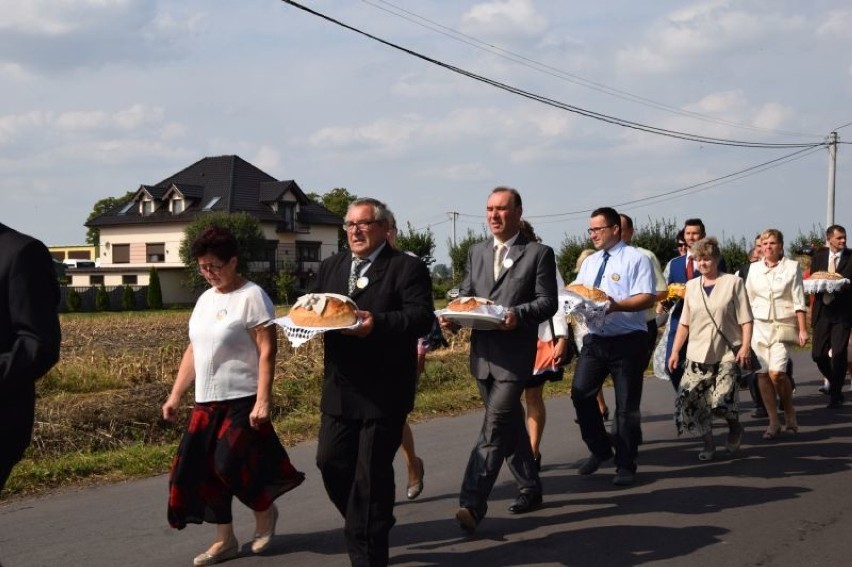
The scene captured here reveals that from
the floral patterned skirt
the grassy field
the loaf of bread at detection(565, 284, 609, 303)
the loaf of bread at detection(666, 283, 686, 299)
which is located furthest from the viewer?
the loaf of bread at detection(666, 283, 686, 299)

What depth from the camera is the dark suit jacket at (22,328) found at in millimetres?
3516

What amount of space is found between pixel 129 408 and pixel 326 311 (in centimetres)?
603

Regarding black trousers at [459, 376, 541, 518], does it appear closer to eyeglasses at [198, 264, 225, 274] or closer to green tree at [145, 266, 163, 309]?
eyeglasses at [198, 264, 225, 274]

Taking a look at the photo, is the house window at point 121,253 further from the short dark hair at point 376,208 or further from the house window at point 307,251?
the short dark hair at point 376,208

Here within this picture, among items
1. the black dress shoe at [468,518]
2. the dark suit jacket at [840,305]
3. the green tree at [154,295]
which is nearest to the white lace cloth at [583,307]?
the black dress shoe at [468,518]

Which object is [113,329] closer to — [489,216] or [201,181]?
[489,216]

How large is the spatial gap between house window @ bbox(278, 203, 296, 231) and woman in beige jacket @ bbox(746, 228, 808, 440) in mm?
64444

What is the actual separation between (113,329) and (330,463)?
28.4 m

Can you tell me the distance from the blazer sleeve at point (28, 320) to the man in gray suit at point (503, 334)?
10.2 ft

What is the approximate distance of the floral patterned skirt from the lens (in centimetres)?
869

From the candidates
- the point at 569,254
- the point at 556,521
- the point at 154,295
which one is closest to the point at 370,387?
the point at 556,521

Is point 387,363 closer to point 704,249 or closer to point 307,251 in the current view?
point 704,249

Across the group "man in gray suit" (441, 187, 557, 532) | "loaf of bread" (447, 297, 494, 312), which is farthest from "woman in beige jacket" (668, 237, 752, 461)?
"loaf of bread" (447, 297, 494, 312)

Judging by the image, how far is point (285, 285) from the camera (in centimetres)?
6425
